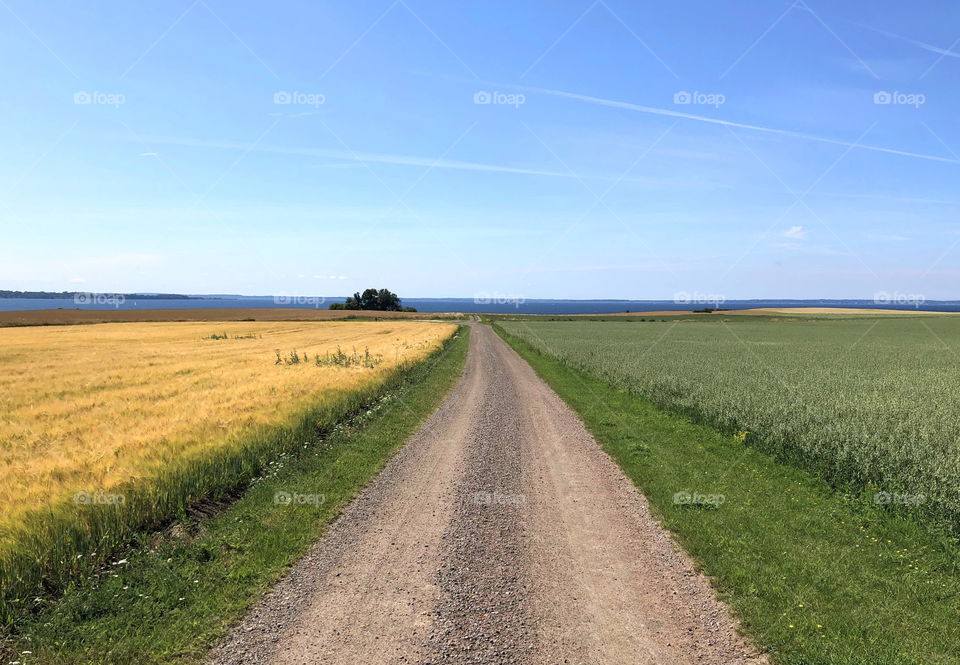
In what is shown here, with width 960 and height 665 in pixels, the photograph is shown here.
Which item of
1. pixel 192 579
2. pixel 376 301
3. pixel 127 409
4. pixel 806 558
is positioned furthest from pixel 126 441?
pixel 376 301

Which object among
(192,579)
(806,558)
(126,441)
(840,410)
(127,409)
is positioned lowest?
(192,579)

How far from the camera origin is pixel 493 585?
6.89m

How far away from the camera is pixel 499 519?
9211 millimetres

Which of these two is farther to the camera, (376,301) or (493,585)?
(376,301)

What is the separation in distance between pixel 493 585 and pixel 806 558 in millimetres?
4832

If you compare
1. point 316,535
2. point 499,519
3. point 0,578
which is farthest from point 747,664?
point 0,578

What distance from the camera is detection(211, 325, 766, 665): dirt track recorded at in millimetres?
5555

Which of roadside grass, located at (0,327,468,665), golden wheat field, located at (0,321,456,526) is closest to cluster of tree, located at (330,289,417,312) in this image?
golden wheat field, located at (0,321,456,526)

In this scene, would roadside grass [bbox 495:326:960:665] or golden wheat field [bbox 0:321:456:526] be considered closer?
roadside grass [bbox 495:326:960:665]

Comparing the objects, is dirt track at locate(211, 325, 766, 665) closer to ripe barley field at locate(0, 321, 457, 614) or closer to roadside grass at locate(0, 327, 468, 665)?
roadside grass at locate(0, 327, 468, 665)

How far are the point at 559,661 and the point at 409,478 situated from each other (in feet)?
21.8

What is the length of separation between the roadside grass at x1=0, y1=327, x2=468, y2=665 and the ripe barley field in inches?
21.1

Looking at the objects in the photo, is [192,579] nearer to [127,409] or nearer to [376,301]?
[127,409]

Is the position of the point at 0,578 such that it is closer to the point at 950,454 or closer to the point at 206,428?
the point at 206,428
